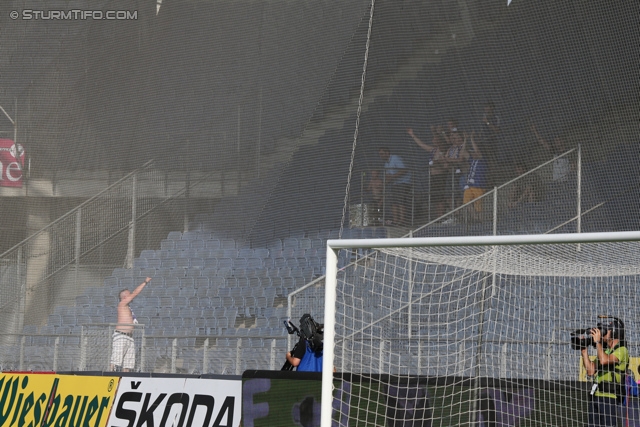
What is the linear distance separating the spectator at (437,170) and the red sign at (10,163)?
418cm

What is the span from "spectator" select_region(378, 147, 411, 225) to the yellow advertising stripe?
3.11 meters

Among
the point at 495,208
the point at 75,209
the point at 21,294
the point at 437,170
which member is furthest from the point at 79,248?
the point at 495,208

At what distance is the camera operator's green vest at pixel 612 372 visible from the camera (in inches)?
251

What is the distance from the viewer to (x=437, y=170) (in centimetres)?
966

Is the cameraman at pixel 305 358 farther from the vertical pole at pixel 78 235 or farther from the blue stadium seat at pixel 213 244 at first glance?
Answer: the vertical pole at pixel 78 235

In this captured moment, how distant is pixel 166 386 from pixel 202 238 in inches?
102

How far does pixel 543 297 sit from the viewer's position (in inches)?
306

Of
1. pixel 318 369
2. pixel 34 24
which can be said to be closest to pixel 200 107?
pixel 34 24

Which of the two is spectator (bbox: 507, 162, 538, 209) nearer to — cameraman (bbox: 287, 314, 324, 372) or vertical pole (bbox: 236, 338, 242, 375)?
cameraman (bbox: 287, 314, 324, 372)

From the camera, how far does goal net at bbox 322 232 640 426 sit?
6301 mm

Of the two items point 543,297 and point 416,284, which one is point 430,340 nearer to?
point 416,284

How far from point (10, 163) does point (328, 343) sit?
6102 millimetres

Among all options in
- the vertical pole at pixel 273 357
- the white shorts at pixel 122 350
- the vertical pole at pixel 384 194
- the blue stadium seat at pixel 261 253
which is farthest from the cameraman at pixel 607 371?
the white shorts at pixel 122 350

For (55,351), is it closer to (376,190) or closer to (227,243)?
(227,243)
